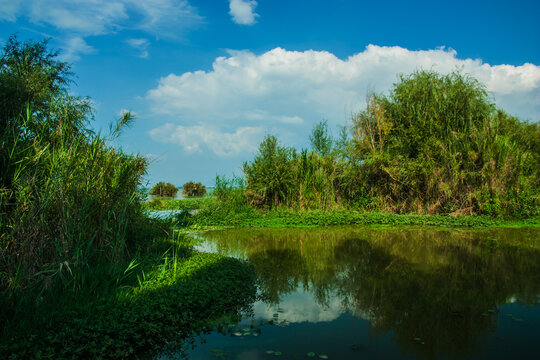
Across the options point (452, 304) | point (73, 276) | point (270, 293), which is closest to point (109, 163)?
point (73, 276)

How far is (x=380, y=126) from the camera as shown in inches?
653

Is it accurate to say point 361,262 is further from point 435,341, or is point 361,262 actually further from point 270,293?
point 435,341

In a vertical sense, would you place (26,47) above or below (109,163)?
above

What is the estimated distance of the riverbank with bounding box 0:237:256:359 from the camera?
3334 millimetres

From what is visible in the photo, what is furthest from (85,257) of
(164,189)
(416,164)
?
(164,189)

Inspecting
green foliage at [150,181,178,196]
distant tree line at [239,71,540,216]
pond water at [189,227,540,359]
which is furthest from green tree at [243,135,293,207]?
green foliage at [150,181,178,196]

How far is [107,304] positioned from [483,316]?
15.5ft

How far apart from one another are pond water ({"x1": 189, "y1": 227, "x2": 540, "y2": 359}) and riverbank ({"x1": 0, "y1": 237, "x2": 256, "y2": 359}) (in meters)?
0.41

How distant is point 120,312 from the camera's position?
3.86m

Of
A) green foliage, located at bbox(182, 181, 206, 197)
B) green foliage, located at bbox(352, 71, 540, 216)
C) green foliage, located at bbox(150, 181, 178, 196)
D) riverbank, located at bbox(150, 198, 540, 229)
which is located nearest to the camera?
riverbank, located at bbox(150, 198, 540, 229)

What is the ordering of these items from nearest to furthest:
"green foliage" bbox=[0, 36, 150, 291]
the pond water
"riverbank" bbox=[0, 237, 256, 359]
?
"riverbank" bbox=[0, 237, 256, 359] → the pond water → "green foliage" bbox=[0, 36, 150, 291]

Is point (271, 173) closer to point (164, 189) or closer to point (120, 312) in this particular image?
point (120, 312)

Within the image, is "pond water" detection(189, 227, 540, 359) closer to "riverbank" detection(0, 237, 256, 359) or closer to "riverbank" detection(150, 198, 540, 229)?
"riverbank" detection(0, 237, 256, 359)

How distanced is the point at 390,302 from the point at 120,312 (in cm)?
361
